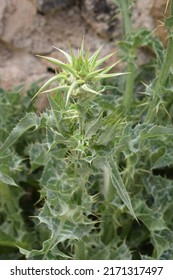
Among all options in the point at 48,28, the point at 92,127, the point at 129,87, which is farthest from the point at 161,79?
the point at 48,28

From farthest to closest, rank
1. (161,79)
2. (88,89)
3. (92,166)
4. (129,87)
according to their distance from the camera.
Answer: (129,87) < (161,79) < (92,166) < (88,89)

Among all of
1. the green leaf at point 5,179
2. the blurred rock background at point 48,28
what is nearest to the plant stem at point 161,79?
the green leaf at point 5,179

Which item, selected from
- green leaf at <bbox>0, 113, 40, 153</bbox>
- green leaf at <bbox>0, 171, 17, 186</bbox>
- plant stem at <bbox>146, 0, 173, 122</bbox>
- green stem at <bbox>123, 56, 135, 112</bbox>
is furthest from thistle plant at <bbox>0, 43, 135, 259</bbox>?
green stem at <bbox>123, 56, 135, 112</bbox>

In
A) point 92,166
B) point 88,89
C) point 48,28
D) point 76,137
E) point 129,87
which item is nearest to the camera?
point 88,89

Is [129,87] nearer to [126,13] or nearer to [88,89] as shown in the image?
[126,13]
